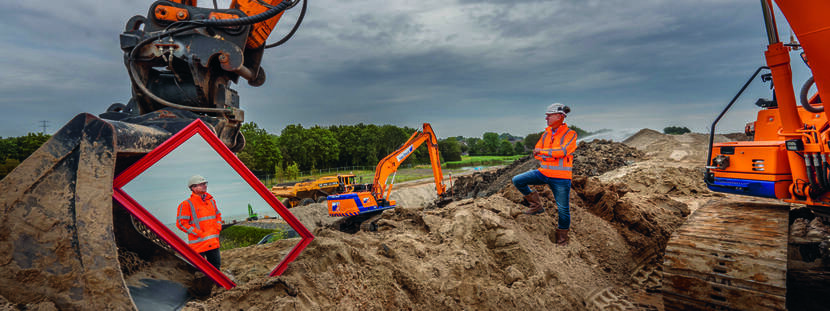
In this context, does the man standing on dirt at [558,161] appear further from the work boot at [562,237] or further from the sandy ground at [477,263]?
the sandy ground at [477,263]

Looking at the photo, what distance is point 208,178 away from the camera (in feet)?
8.87

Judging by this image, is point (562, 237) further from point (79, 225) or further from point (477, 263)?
point (79, 225)

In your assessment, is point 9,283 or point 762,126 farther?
point 762,126

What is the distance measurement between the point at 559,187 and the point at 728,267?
174 centimetres

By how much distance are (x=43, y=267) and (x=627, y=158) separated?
19.2 m

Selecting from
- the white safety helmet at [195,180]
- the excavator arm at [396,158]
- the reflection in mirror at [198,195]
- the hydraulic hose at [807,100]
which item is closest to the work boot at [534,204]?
the hydraulic hose at [807,100]

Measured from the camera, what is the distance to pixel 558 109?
15.6 feet

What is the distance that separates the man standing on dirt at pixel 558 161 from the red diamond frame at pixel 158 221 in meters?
2.95

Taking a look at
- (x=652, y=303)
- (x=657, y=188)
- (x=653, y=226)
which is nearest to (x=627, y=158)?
(x=657, y=188)

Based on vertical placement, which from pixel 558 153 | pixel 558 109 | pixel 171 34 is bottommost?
pixel 558 153

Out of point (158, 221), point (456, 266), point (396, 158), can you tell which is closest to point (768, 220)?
point (456, 266)

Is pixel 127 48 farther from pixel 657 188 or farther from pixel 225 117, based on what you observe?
pixel 657 188

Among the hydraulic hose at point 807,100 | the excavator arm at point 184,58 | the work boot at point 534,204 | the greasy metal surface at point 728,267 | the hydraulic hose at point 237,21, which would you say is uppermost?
the hydraulic hose at point 237,21

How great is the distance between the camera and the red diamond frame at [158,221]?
2279 mm
